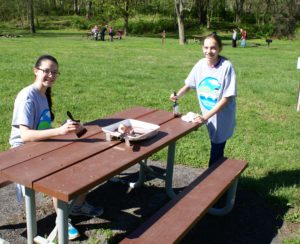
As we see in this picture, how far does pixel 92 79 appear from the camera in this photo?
10.7 m

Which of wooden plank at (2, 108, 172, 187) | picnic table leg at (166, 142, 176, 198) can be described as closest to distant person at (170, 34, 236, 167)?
picnic table leg at (166, 142, 176, 198)

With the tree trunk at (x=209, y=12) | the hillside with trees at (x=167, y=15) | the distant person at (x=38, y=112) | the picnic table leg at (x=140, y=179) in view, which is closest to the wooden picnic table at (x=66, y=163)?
the distant person at (x=38, y=112)

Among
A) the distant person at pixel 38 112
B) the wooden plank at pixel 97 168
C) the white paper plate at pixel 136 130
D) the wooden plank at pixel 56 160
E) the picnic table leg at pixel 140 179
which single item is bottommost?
the picnic table leg at pixel 140 179

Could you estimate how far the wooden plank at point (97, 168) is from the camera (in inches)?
98.0

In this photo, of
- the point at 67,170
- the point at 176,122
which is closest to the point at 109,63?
the point at 176,122

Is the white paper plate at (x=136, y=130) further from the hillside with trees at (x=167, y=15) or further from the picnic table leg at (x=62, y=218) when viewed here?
the hillside with trees at (x=167, y=15)

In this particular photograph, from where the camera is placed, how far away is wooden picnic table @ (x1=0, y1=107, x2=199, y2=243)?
2555 mm

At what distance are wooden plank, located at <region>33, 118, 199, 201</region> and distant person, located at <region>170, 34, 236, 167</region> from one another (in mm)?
510

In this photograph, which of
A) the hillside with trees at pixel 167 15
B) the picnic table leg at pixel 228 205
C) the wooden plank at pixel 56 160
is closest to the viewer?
the wooden plank at pixel 56 160

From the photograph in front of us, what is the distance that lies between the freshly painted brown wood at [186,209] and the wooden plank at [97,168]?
433 millimetres

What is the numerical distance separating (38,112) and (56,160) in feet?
2.13

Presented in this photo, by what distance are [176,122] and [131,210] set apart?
3.26 feet

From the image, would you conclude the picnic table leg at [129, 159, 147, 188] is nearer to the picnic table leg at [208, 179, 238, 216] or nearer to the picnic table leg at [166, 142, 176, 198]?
the picnic table leg at [166, 142, 176, 198]

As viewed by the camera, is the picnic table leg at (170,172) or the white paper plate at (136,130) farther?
the picnic table leg at (170,172)
